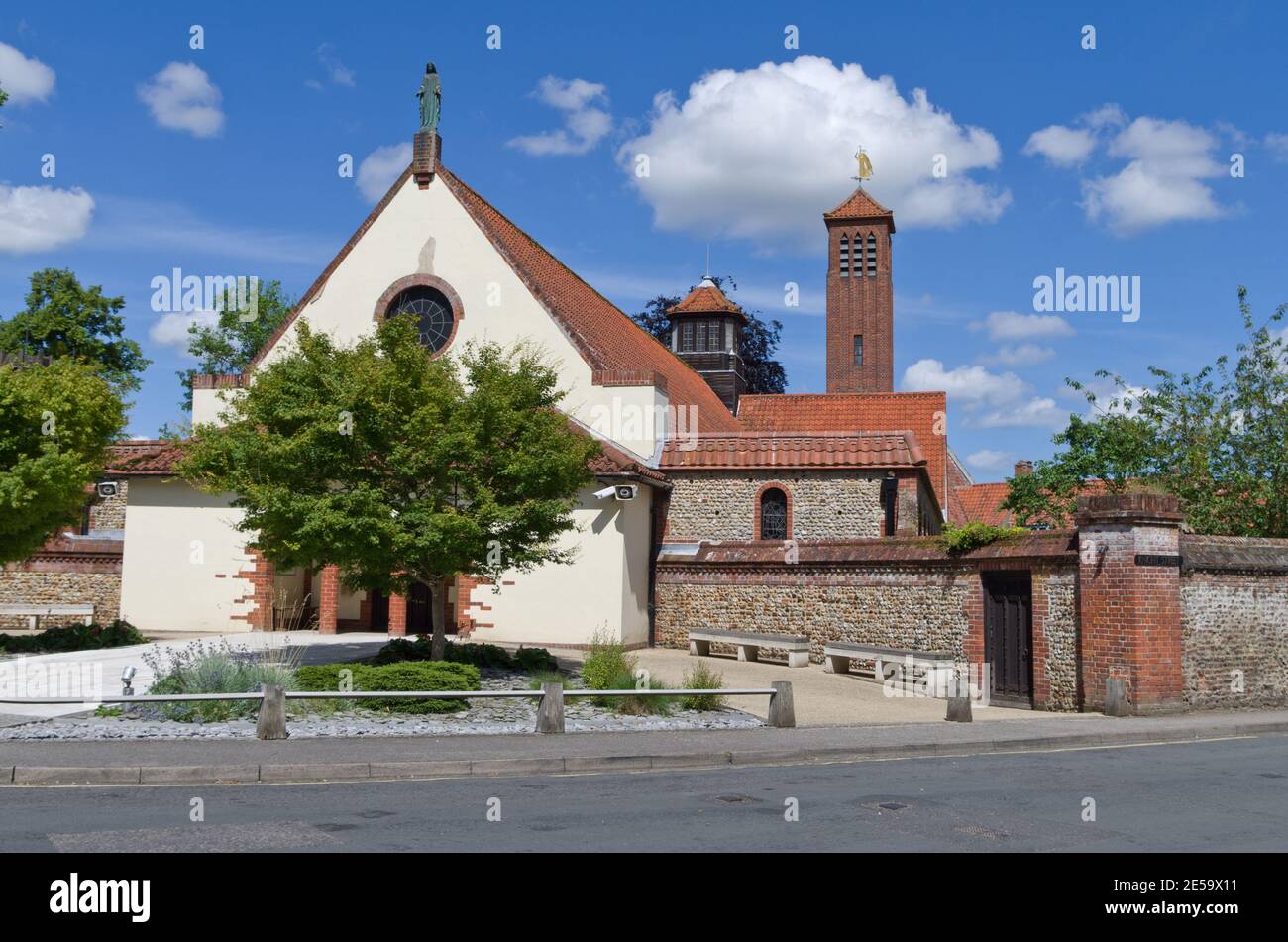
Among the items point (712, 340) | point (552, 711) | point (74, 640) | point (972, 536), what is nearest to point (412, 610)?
point (74, 640)

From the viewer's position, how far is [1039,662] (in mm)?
18953

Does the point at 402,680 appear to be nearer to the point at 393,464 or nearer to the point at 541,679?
the point at 541,679

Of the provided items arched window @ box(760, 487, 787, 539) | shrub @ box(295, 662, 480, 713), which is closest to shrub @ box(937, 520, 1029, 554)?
arched window @ box(760, 487, 787, 539)

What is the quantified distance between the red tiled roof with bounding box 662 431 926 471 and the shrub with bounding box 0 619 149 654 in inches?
526

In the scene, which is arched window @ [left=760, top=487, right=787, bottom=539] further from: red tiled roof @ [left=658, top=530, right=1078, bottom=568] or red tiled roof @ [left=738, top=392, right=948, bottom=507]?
red tiled roof @ [left=738, top=392, right=948, bottom=507]

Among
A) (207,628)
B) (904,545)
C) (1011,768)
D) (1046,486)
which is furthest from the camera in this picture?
(1046,486)

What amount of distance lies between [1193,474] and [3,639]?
2599 centimetres

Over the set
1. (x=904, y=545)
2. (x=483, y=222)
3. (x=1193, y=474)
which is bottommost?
(x=904, y=545)

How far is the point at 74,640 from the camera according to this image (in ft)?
78.3

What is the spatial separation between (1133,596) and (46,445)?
20.1 m

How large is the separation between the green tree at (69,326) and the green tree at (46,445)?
21832 mm

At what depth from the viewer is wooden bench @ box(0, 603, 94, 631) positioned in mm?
29453
